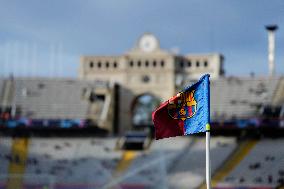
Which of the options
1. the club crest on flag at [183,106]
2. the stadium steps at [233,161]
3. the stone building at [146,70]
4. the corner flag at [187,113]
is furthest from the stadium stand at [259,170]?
the club crest on flag at [183,106]

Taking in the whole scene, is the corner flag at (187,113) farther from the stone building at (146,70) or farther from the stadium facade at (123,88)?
the stone building at (146,70)

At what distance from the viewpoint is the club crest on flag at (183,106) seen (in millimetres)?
16955

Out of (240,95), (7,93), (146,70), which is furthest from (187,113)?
(7,93)

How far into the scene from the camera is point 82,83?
8312 centimetres

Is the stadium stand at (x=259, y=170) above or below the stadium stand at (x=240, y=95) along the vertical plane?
below

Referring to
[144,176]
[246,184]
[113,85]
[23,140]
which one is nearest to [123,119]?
[113,85]

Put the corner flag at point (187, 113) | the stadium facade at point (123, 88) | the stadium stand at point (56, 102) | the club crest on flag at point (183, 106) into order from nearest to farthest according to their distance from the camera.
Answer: the corner flag at point (187, 113), the club crest on flag at point (183, 106), the stadium stand at point (56, 102), the stadium facade at point (123, 88)

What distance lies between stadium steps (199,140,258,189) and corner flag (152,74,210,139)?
3979cm


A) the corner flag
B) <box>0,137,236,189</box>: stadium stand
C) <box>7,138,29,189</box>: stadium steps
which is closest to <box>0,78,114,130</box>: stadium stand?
<box>0,137,236,189</box>: stadium stand

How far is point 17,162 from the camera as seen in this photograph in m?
65.9

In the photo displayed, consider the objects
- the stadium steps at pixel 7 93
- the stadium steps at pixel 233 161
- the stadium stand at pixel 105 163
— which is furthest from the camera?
the stadium steps at pixel 7 93

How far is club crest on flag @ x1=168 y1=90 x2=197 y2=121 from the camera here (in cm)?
1695

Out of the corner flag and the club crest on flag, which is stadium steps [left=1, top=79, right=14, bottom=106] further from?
the club crest on flag

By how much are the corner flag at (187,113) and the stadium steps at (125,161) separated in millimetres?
44942
